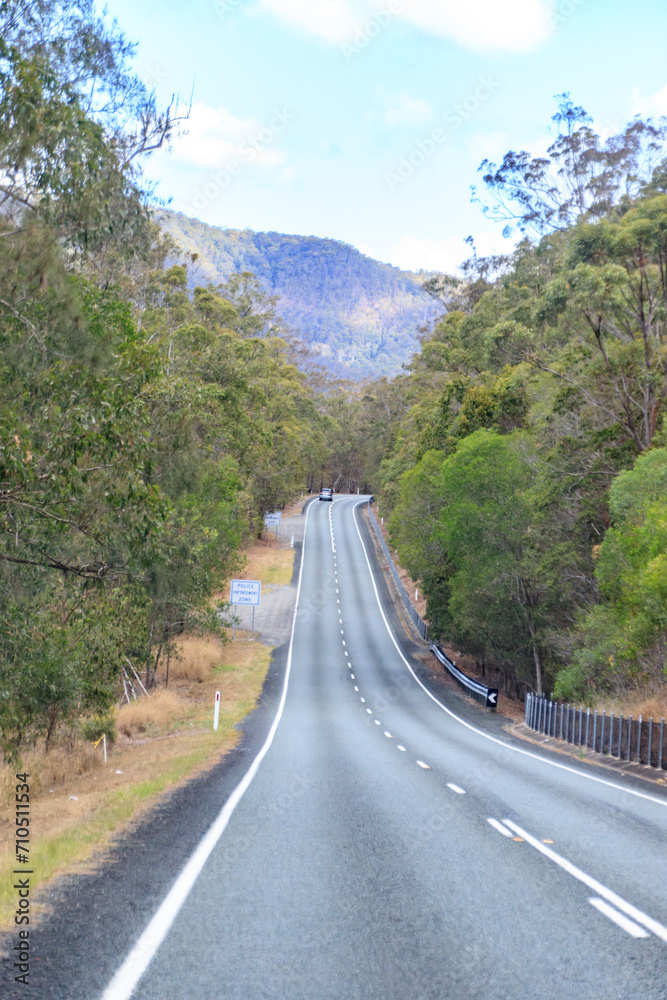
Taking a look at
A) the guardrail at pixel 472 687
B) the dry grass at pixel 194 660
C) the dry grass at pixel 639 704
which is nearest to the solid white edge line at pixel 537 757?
the guardrail at pixel 472 687

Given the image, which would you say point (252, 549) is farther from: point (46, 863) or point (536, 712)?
point (46, 863)

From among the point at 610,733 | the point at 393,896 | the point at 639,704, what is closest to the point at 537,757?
the point at 610,733

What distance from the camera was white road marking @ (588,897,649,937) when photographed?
15.9ft

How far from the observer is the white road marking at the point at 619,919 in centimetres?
484

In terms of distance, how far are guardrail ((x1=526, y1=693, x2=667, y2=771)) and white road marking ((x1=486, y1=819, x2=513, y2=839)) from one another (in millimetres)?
7649

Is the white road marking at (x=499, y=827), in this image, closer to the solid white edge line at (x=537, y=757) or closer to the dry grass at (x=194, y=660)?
the solid white edge line at (x=537, y=757)

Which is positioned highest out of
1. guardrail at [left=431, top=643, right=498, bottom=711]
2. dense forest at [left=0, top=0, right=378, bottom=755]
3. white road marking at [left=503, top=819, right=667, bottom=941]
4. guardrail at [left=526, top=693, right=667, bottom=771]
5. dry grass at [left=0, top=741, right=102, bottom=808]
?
dense forest at [left=0, top=0, right=378, bottom=755]

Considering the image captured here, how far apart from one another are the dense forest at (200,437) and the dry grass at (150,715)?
137 centimetres

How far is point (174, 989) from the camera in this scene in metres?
3.84

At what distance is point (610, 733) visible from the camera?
1759 cm

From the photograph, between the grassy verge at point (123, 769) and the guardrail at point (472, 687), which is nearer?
the grassy verge at point (123, 769)

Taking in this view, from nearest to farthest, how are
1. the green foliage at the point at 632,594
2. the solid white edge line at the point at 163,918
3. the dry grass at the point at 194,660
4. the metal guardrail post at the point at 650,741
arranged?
the solid white edge line at the point at 163,918 < the metal guardrail post at the point at 650,741 < the green foliage at the point at 632,594 < the dry grass at the point at 194,660

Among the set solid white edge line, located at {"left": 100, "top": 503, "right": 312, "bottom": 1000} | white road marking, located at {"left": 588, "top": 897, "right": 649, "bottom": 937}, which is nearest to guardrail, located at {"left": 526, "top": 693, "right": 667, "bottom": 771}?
solid white edge line, located at {"left": 100, "top": 503, "right": 312, "bottom": 1000}

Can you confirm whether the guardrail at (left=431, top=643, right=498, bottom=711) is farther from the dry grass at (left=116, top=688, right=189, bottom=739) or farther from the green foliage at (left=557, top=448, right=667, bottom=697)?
the dry grass at (left=116, top=688, right=189, bottom=739)
